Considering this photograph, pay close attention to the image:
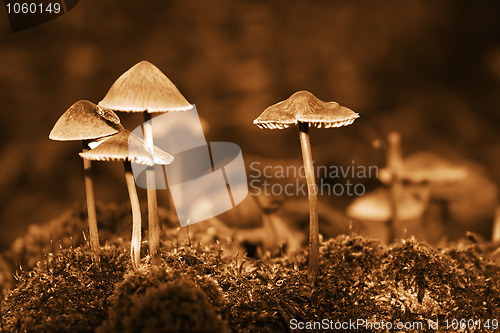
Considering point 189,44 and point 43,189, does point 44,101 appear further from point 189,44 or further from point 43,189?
point 189,44

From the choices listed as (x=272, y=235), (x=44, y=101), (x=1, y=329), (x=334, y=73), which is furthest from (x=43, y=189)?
(x=334, y=73)

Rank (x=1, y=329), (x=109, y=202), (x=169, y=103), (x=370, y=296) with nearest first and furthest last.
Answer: (x=169, y=103) < (x=1, y=329) < (x=370, y=296) < (x=109, y=202)

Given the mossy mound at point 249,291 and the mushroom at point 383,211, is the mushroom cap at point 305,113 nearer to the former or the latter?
the mossy mound at point 249,291

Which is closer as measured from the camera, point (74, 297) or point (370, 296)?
point (74, 297)

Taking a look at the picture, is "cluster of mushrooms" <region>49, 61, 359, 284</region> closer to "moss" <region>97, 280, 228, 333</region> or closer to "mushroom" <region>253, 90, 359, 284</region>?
"mushroom" <region>253, 90, 359, 284</region>

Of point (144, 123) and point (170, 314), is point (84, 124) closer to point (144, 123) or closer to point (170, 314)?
point (144, 123)

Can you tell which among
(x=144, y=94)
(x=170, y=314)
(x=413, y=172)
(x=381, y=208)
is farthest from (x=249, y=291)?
(x=413, y=172)

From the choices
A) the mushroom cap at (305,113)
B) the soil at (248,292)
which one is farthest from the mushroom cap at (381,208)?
the mushroom cap at (305,113)

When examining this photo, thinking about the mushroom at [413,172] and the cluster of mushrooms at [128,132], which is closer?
the cluster of mushrooms at [128,132]
